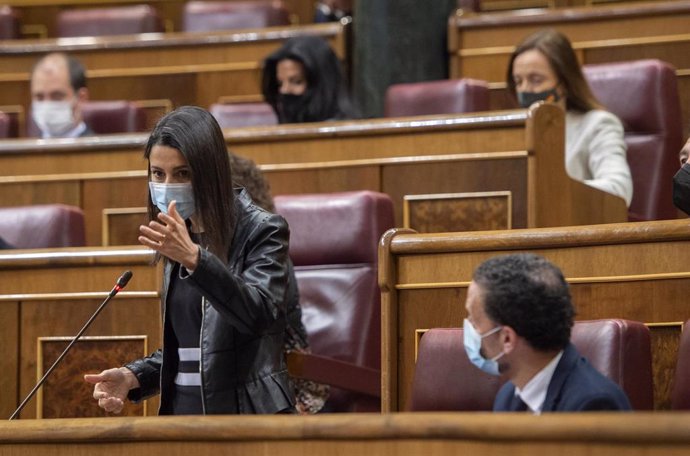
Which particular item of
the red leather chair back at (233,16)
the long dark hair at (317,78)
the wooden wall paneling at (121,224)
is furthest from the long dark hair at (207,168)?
the red leather chair back at (233,16)

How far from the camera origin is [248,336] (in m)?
0.74

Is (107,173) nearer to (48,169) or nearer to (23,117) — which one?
(48,169)

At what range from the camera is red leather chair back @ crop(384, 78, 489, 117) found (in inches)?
53.4

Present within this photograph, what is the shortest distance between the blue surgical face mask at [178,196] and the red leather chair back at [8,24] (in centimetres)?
138

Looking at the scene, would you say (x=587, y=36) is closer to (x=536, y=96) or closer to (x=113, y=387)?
(x=536, y=96)

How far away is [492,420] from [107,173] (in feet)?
2.73

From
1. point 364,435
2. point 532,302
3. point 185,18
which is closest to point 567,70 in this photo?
point 532,302

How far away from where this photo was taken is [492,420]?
494 mm

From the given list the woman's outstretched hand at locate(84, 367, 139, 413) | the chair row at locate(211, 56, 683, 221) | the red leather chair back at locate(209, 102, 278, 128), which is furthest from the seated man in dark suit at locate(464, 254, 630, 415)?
the red leather chair back at locate(209, 102, 278, 128)

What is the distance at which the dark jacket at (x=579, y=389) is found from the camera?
595mm

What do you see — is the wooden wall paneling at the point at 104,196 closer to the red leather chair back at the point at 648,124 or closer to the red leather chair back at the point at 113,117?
the red leather chair back at the point at 113,117

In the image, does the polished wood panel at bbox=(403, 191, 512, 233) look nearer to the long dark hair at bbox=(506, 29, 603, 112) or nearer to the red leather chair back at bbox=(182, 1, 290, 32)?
the long dark hair at bbox=(506, 29, 603, 112)

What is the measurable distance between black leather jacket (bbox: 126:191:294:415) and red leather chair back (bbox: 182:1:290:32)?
1.13 m

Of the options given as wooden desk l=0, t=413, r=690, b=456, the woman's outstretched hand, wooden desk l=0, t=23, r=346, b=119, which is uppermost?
wooden desk l=0, t=23, r=346, b=119
